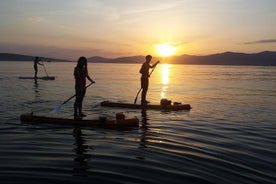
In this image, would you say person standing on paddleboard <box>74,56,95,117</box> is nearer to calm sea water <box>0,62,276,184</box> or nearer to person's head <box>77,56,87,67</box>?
person's head <box>77,56,87,67</box>

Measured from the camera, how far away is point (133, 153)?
8.88 meters

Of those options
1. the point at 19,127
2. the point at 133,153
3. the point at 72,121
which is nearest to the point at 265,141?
the point at 133,153

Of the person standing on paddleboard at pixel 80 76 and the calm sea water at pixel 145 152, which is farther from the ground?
the person standing on paddleboard at pixel 80 76

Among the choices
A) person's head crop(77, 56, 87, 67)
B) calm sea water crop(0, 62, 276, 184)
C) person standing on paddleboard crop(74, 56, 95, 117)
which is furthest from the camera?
person standing on paddleboard crop(74, 56, 95, 117)

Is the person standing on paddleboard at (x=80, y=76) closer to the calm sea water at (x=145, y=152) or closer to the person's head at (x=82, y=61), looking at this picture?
the person's head at (x=82, y=61)

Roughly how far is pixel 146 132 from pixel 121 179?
4949 millimetres

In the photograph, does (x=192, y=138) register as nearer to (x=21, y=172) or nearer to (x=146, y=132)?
(x=146, y=132)

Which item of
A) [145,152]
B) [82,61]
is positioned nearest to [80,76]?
[82,61]

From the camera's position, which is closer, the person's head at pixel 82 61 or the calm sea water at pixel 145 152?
the calm sea water at pixel 145 152

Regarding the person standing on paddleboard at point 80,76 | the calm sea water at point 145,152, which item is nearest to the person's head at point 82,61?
the person standing on paddleboard at point 80,76

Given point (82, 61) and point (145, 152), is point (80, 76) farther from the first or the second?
point (145, 152)

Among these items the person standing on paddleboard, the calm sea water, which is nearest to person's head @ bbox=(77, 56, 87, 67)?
the person standing on paddleboard

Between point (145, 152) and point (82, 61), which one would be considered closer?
point (145, 152)

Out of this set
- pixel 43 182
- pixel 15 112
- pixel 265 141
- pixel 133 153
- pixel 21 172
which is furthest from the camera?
pixel 15 112
